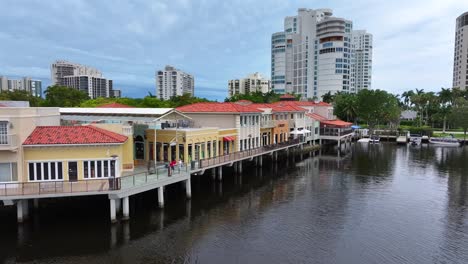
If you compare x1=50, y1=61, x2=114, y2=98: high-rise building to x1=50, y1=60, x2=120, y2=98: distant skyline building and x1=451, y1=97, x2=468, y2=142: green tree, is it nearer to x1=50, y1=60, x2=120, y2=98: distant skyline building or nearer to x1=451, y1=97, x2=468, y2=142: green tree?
x1=50, y1=60, x2=120, y2=98: distant skyline building

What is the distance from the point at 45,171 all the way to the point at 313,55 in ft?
531

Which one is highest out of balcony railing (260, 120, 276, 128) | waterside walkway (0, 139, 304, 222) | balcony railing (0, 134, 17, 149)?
balcony railing (260, 120, 276, 128)

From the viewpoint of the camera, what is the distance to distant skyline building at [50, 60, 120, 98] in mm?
160875

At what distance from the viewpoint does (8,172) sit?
966 inches

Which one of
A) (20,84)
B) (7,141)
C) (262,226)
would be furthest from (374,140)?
(20,84)

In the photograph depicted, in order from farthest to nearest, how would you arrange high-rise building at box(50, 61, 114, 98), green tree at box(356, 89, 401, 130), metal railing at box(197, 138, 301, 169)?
high-rise building at box(50, 61, 114, 98) < green tree at box(356, 89, 401, 130) < metal railing at box(197, 138, 301, 169)

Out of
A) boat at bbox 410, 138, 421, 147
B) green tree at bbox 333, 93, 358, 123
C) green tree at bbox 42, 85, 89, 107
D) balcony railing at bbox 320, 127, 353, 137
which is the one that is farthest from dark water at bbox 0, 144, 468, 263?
green tree at bbox 333, 93, 358, 123

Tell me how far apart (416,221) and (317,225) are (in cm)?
779

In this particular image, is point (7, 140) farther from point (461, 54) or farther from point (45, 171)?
point (461, 54)

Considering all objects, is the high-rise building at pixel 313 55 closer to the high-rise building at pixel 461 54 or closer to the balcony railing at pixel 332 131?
the high-rise building at pixel 461 54

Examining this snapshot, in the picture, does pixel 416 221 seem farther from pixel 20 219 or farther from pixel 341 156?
pixel 341 156

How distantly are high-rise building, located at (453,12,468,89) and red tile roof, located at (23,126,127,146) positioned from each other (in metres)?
163

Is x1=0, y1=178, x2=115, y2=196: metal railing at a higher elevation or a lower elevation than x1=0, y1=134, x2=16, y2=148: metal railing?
lower

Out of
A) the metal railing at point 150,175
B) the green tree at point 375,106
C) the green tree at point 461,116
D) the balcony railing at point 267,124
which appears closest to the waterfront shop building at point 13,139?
the metal railing at point 150,175
